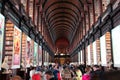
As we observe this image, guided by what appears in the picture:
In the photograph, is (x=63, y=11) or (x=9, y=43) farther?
(x=63, y=11)

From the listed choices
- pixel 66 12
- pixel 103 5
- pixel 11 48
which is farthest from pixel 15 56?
pixel 66 12

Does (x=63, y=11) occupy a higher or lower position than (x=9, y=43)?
higher

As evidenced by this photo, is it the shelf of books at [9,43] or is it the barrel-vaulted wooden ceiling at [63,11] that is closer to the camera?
the shelf of books at [9,43]

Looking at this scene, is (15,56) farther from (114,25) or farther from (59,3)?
(59,3)

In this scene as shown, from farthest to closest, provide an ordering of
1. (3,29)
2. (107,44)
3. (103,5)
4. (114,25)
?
(103,5) < (107,44) < (114,25) < (3,29)

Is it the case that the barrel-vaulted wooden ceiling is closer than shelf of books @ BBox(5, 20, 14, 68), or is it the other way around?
shelf of books @ BBox(5, 20, 14, 68)

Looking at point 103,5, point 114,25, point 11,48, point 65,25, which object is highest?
point 65,25

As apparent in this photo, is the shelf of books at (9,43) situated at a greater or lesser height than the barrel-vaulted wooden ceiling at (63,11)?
lesser

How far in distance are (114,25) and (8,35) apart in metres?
5.45

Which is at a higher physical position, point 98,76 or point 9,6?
point 9,6

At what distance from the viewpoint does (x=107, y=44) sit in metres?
12.7

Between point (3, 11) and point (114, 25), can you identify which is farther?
→ point (114, 25)

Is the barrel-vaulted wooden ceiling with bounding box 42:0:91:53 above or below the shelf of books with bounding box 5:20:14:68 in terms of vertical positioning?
above

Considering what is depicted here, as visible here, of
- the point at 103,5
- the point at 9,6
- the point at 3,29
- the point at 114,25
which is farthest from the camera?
the point at 103,5
